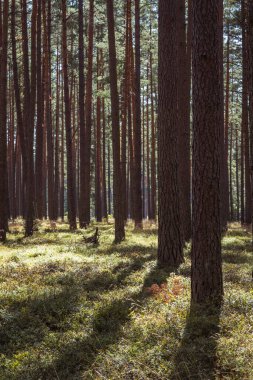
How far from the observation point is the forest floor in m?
5.49

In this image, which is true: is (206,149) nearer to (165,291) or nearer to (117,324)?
(165,291)

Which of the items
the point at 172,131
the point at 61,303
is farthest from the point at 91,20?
the point at 61,303

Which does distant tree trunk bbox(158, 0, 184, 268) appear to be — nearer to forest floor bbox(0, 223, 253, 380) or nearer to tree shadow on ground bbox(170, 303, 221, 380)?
forest floor bbox(0, 223, 253, 380)

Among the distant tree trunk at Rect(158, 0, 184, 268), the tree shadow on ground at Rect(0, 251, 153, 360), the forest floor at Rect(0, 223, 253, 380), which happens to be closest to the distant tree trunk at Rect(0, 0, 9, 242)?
the forest floor at Rect(0, 223, 253, 380)

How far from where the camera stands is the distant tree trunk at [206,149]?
7195mm

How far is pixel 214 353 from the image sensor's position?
554 centimetres

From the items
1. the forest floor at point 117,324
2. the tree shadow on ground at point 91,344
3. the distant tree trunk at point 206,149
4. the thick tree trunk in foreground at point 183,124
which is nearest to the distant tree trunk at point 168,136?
the forest floor at point 117,324

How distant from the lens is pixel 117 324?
22.5 ft

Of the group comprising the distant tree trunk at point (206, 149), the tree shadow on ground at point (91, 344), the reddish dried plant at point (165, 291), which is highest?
the distant tree trunk at point (206, 149)

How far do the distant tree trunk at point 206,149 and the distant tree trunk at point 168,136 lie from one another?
3.26m

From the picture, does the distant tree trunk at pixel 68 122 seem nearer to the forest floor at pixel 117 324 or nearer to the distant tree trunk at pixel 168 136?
the forest floor at pixel 117 324

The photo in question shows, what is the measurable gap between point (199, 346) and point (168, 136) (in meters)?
5.77

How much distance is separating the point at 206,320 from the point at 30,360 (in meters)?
2.41

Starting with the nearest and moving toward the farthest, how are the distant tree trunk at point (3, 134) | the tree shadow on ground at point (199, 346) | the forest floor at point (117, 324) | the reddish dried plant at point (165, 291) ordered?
the tree shadow on ground at point (199, 346), the forest floor at point (117, 324), the reddish dried plant at point (165, 291), the distant tree trunk at point (3, 134)
